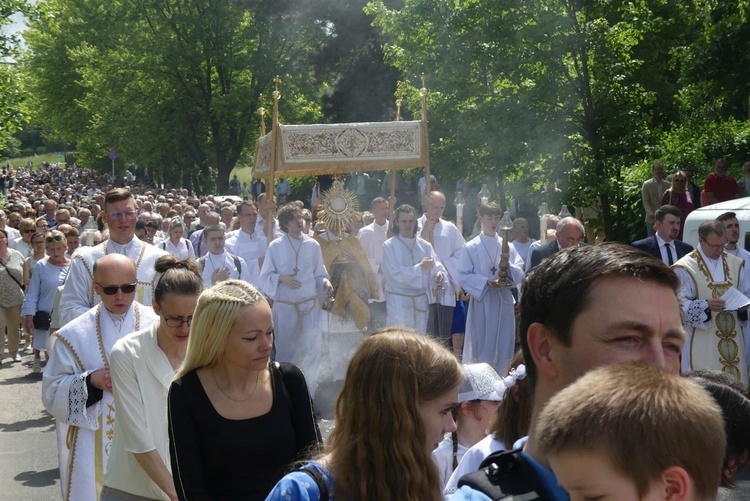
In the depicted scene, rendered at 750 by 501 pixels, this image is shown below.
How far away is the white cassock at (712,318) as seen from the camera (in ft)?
31.4

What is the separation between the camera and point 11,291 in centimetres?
1476

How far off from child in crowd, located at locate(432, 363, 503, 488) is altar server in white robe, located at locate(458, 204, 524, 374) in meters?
7.32

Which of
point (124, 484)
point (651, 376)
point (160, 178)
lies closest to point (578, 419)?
point (651, 376)

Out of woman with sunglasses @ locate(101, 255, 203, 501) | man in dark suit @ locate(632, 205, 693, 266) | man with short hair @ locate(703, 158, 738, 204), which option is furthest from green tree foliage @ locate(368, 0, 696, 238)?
woman with sunglasses @ locate(101, 255, 203, 501)

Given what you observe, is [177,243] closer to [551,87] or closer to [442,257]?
[442,257]

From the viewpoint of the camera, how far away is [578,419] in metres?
1.70

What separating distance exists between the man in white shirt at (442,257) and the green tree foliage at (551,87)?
3832 mm

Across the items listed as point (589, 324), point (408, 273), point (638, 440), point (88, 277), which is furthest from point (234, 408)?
point (408, 273)

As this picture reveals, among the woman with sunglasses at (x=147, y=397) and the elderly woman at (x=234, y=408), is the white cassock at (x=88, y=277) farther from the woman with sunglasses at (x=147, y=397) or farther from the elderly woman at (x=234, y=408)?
the elderly woman at (x=234, y=408)

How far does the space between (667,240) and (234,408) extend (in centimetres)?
743

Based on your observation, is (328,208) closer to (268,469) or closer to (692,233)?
(692,233)

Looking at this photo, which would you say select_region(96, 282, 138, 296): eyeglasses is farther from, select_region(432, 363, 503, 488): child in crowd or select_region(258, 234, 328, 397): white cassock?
select_region(258, 234, 328, 397): white cassock

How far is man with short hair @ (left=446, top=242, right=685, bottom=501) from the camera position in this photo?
202 cm

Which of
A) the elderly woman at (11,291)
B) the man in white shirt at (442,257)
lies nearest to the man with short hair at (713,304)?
the man in white shirt at (442,257)
